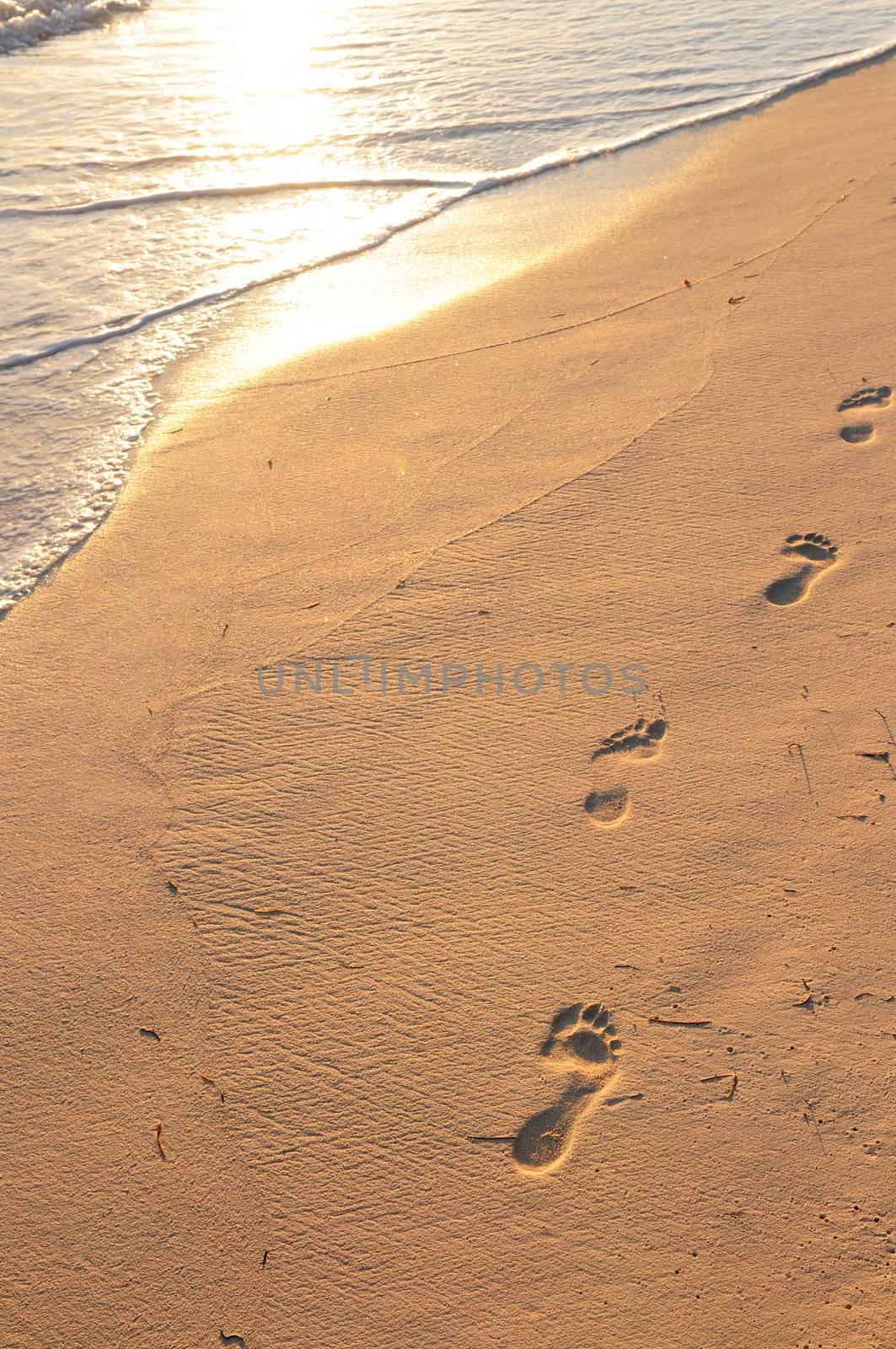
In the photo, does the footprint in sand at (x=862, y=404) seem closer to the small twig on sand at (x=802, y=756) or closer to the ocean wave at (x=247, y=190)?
the small twig on sand at (x=802, y=756)

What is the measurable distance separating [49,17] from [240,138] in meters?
4.46

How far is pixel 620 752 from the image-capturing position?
2537 mm

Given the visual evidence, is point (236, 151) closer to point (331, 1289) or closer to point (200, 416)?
point (200, 416)

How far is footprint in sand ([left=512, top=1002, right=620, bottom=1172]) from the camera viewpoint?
1.91 meters

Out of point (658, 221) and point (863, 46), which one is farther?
point (863, 46)

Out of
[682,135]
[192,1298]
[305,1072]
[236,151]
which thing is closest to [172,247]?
[236,151]

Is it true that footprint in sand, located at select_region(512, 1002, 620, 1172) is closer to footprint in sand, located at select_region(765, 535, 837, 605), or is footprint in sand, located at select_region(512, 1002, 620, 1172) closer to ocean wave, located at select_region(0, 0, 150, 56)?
footprint in sand, located at select_region(765, 535, 837, 605)

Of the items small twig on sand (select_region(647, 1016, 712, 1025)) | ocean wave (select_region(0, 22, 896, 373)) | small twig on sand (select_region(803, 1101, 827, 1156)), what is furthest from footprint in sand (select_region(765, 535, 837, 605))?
ocean wave (select_region(0, 22, 896, 373))

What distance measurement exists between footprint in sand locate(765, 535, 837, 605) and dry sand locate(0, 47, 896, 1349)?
0.04 ft

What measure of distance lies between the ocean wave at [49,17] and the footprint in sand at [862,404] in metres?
8.36

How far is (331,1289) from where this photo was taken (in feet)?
5.88

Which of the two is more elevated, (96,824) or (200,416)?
(200,416)

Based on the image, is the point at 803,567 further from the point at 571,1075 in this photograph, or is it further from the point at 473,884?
the point at 571,1075

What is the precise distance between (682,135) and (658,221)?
5.10ft
